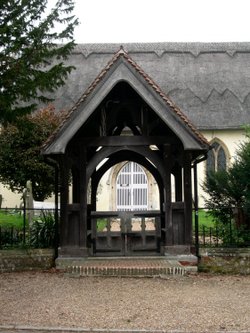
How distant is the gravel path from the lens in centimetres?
642

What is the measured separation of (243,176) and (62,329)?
23.3ft

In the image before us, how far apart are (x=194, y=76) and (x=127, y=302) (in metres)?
29.0

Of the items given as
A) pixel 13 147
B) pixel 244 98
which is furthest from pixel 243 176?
pixel 244 98

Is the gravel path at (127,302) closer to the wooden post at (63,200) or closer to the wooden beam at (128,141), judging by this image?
the wooden post at (63,200)

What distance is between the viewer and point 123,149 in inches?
433

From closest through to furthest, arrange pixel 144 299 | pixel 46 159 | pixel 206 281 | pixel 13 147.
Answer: pixel 144 299 → pixel 206 281 → pixel 46 159 → pixel 13 147

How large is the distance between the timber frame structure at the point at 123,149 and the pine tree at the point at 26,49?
2.97 ft

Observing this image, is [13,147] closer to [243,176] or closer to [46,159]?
[46,159]

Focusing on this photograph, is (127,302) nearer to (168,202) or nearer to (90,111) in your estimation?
(168,202)

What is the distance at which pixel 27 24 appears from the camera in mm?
10523

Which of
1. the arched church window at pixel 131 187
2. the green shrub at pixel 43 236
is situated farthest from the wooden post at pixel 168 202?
the arched church window at pixel 131 187

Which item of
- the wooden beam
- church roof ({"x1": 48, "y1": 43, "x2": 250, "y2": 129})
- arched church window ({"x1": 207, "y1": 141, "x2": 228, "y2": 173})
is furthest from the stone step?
church roof ({"x1": 48, "y1": 43, "x2": 250, "y2": 129})

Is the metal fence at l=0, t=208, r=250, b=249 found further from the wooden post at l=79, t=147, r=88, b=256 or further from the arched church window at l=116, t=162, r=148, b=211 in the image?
the arched church window at l=116, t=162, r=148, b=211

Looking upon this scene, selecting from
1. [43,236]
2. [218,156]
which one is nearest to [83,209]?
[43,236]
